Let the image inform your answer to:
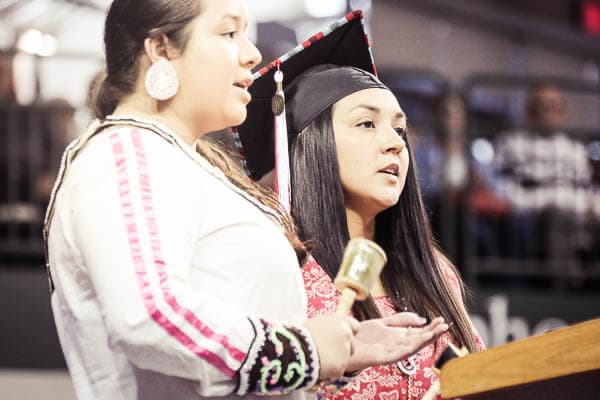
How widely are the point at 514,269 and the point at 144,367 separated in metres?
4.54

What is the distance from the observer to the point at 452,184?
5.56 meters

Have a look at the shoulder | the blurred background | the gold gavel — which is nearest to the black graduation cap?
the shoulder

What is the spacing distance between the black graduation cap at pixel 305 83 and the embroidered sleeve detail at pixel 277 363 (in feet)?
3.04

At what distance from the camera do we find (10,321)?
4.68 meters

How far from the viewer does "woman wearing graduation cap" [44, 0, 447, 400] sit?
1.42 metres

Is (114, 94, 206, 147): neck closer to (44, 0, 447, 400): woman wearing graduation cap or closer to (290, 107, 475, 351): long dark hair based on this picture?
(44, 0, 447, 400): woman wearing graduation cap

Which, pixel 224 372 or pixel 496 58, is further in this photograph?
pixel 496 58

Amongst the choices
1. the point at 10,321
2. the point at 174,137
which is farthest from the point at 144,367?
the point at 10,321

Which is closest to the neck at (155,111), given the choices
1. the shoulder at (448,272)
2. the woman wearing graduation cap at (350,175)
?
the woman wearing graduation cap at (350,175)

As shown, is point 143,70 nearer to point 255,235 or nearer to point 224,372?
point 255,235

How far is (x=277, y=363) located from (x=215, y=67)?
0.53 m

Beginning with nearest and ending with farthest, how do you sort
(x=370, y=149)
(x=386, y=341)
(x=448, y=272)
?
1. (x=386, y=341)
2. (x=370, y=149)
3. (x=448, y=272)

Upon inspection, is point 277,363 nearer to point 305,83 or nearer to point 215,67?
point 215,67

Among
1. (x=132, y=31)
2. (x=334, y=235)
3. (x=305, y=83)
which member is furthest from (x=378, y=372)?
(x=132, y=31)
